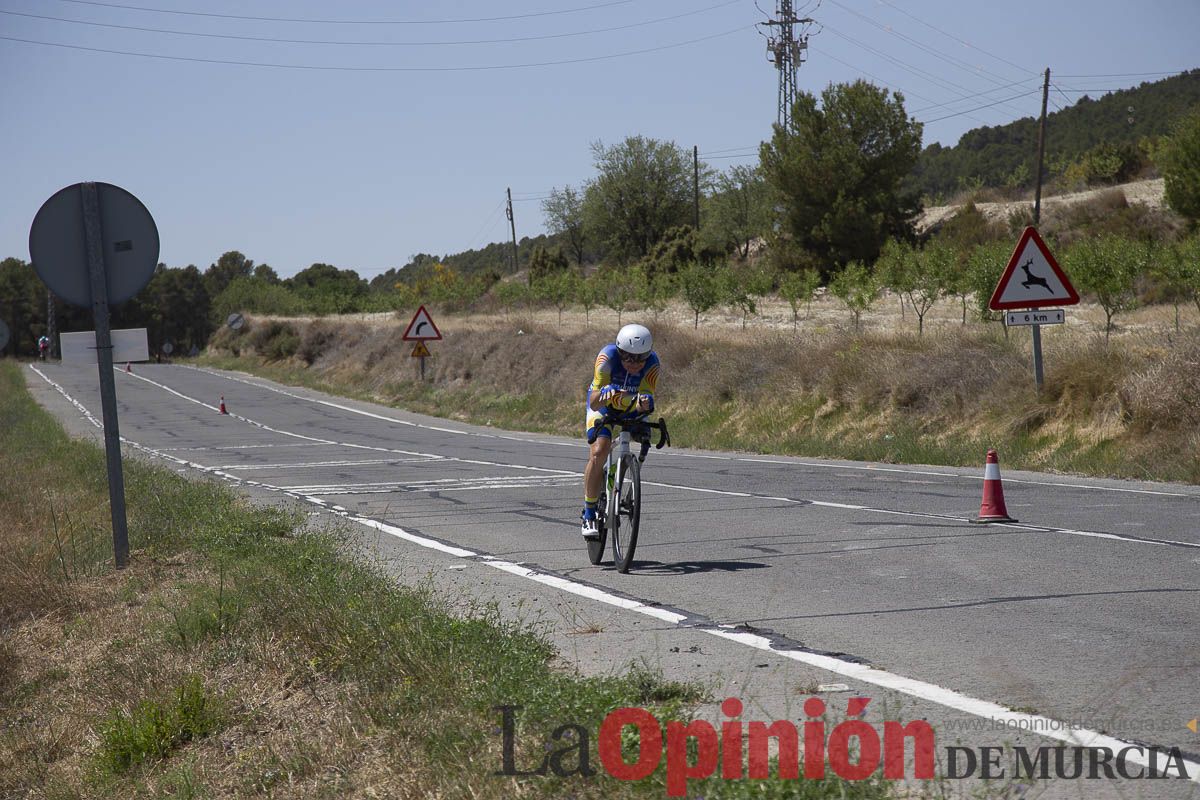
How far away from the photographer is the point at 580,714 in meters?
4.54

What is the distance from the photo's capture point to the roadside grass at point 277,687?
14.6ft

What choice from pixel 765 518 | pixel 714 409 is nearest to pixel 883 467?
pixel 765 518

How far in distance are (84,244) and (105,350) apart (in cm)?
80

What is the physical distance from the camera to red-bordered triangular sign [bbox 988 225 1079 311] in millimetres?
15422

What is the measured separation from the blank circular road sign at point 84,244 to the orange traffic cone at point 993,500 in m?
7.17

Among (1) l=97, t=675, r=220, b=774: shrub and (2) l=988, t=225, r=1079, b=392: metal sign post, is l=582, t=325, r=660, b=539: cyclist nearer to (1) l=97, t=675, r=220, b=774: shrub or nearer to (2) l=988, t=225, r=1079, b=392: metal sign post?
(1) l=97, t=675, r=220, b=774: shrub

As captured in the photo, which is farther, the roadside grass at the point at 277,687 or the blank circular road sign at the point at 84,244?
the blank circular road sign at the point at 84,244

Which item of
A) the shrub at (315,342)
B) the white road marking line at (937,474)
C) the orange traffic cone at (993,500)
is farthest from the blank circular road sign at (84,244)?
the shrub at (315,342)

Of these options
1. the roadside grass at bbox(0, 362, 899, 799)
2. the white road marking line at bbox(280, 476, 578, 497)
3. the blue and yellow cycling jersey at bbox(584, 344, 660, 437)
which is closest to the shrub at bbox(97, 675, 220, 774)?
the roadside grass at bbox(0, 362, 899, 799)

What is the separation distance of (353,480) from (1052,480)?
32.6 feet

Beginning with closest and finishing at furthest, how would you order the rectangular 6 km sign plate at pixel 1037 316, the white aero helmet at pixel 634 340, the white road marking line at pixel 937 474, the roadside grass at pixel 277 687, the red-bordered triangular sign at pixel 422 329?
the roadside grass at pixel 277 687 < the white aero helmet at pixel 634 340 < the white road marking line at pixel 937 474 < the rectangular 6 km sign plate at pixel 1037 316 < the red-bordered triangular sign at pixel 422 329

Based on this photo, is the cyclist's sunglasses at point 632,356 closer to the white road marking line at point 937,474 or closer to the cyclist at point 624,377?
the cyclist at point 624,377

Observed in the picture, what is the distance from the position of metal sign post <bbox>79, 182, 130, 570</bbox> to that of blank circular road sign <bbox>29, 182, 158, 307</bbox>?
0.04 meters

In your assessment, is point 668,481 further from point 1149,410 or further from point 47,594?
point 47,594
